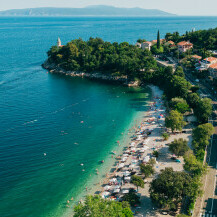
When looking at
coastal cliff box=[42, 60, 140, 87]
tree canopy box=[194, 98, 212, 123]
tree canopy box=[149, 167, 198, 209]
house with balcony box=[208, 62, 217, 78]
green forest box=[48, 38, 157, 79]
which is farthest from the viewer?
coastal cliff box=[42, 60, 140, 87]

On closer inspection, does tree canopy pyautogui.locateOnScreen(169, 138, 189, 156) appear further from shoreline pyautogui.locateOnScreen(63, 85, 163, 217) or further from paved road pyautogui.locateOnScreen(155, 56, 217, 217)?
shoreline pyautogui.locateOnScreen(63, 85, 163, 217)

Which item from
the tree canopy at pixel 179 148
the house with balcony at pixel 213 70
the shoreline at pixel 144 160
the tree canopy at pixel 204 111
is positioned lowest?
the shoreline at pixel 144 160

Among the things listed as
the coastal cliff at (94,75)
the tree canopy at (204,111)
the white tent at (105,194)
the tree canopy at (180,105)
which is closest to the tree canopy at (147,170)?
the white tent at (105,194)

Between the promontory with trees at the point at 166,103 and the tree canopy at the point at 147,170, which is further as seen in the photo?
the tree canopy at the point at 147,170

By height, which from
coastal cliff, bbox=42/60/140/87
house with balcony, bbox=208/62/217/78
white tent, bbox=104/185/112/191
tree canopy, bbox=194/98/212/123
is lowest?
white tent, bbox=104/185/112/191

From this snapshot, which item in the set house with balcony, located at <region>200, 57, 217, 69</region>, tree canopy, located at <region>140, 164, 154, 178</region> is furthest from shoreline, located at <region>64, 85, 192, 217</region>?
house with balcony, located at <region>200, 57, 217, 69</region>

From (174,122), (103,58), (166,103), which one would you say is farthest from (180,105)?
(103,58)

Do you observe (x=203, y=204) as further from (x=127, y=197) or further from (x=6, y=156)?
(x=6, y=156)

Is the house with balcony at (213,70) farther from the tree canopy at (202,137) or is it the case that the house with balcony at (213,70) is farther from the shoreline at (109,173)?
the tree canopy at (202,137)

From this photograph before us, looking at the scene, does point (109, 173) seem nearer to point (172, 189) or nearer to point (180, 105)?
point (172, 189)
